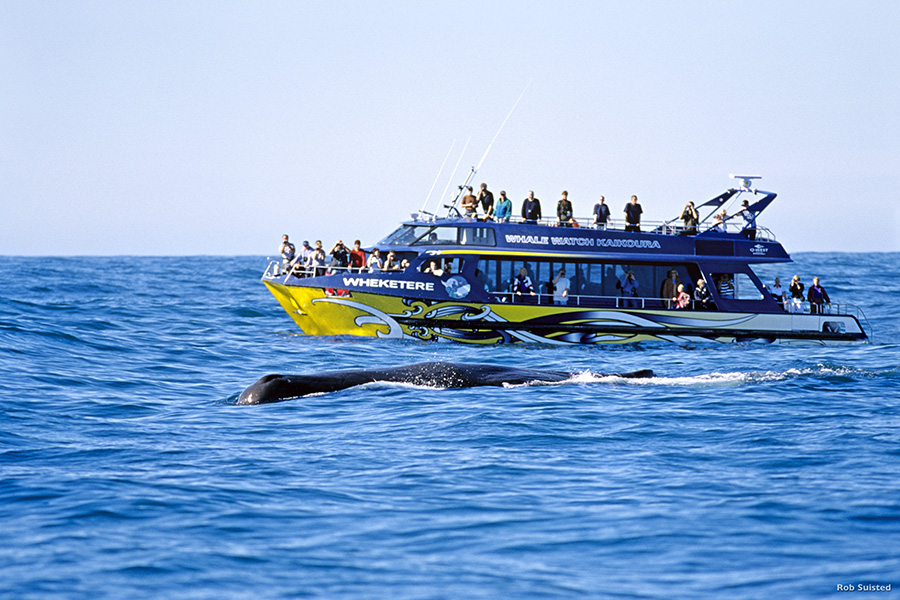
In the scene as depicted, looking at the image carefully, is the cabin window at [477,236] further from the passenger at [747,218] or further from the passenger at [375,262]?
the passenger at [747,218]

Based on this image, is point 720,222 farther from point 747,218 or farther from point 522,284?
point 522,284

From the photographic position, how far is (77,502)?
874 centimetres

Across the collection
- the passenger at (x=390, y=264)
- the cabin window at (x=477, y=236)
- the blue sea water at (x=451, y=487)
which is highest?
the cabin window at (x=477, y=236)

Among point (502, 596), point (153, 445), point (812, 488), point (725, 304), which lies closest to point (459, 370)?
point (153, 445)

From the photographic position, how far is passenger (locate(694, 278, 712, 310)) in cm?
2730

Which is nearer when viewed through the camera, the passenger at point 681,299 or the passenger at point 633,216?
the passenger at point 681,299

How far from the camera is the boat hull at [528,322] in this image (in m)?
25.5

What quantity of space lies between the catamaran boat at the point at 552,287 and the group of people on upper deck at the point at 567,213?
0.44 feet

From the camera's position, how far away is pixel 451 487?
9.36 m

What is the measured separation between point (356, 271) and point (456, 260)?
292 cm

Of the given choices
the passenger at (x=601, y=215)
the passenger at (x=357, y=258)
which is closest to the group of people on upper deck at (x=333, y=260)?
the passenger at (x=357, y=258)

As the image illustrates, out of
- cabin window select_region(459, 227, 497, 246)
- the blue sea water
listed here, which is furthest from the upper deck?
the blue sea water

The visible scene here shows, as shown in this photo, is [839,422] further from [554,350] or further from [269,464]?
[554,350]

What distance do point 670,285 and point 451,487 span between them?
19.3m
